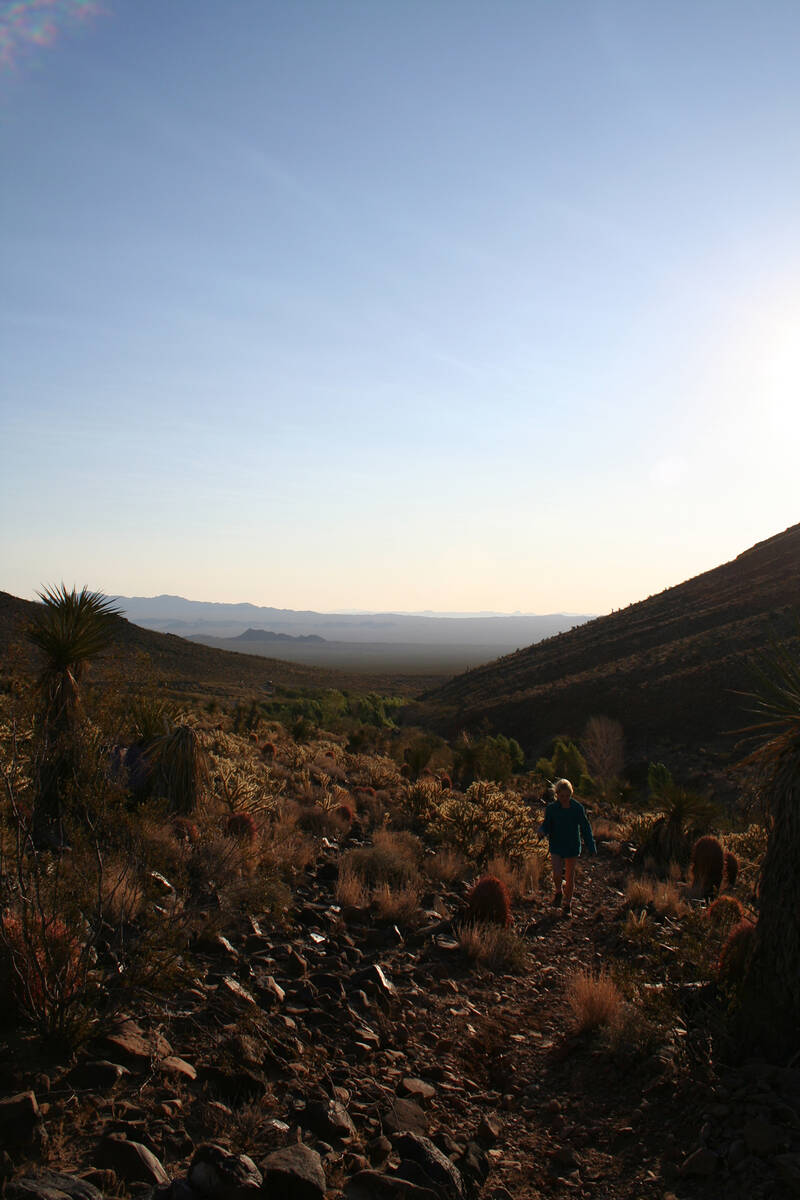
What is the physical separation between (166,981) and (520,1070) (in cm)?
286

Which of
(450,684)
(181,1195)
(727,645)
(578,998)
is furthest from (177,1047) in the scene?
(450,684)

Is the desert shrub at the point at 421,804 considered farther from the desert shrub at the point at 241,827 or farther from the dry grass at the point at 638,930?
the dry grass at the point at 638,930

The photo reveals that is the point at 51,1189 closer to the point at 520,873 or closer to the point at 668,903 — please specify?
the point at 668,903

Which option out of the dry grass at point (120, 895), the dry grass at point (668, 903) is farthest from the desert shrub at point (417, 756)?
the dry grass at point (120, 895)

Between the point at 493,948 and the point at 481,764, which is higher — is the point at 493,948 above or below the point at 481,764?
above

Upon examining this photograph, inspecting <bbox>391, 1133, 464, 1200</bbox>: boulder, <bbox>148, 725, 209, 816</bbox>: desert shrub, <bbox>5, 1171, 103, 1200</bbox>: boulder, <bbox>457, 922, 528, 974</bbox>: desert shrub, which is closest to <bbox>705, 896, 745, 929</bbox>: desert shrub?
<bbox>457, 922, 528, 974</bbox>: desert shrub

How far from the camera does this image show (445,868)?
11.0 metres

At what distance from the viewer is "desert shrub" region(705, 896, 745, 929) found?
744 centimetres

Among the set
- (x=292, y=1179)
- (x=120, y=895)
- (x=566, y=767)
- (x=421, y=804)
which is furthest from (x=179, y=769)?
(x=566, y=767)

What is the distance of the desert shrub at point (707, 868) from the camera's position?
11.3 meters

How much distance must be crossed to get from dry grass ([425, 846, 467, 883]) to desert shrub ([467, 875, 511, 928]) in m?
1.94

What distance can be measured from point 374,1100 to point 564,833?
6.30 meters

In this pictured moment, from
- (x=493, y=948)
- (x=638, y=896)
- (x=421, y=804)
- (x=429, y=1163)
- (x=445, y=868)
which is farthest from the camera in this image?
(x=421, y=804)

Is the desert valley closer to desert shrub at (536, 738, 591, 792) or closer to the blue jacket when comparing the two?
the blue jacket
